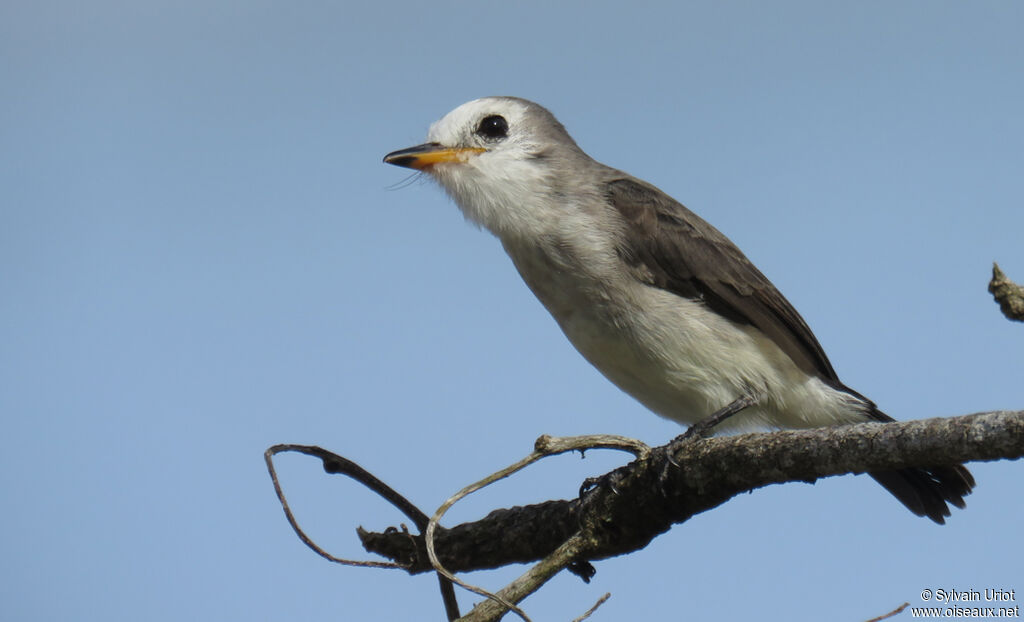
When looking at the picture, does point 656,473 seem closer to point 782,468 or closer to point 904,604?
point 782,468

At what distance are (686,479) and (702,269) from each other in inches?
111

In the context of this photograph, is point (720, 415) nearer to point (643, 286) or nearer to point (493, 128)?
point (643, 286)

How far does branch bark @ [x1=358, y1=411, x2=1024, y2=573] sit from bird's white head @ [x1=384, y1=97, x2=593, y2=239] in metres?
2.21

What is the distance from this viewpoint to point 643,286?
5.98 m

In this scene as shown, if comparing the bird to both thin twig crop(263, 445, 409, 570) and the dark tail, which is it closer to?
the dark tail

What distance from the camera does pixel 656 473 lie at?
3898 mm

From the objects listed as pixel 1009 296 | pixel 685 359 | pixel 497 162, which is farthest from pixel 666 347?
pixel 1009 296

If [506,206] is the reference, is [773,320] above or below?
below

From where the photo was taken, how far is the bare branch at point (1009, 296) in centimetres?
295

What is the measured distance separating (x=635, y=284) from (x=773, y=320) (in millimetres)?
1132

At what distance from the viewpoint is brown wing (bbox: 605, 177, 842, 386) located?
20.3 feet

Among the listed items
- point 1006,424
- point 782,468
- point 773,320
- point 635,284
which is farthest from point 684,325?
point 1006,424

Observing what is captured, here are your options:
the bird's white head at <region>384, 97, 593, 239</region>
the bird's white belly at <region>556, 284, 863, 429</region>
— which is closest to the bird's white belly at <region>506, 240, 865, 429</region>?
the bird's white belly at <region>556, 284, 863, 429</region>

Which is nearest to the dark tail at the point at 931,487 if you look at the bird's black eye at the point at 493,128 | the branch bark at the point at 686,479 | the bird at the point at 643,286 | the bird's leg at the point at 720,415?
the bird at the point at 643,286
